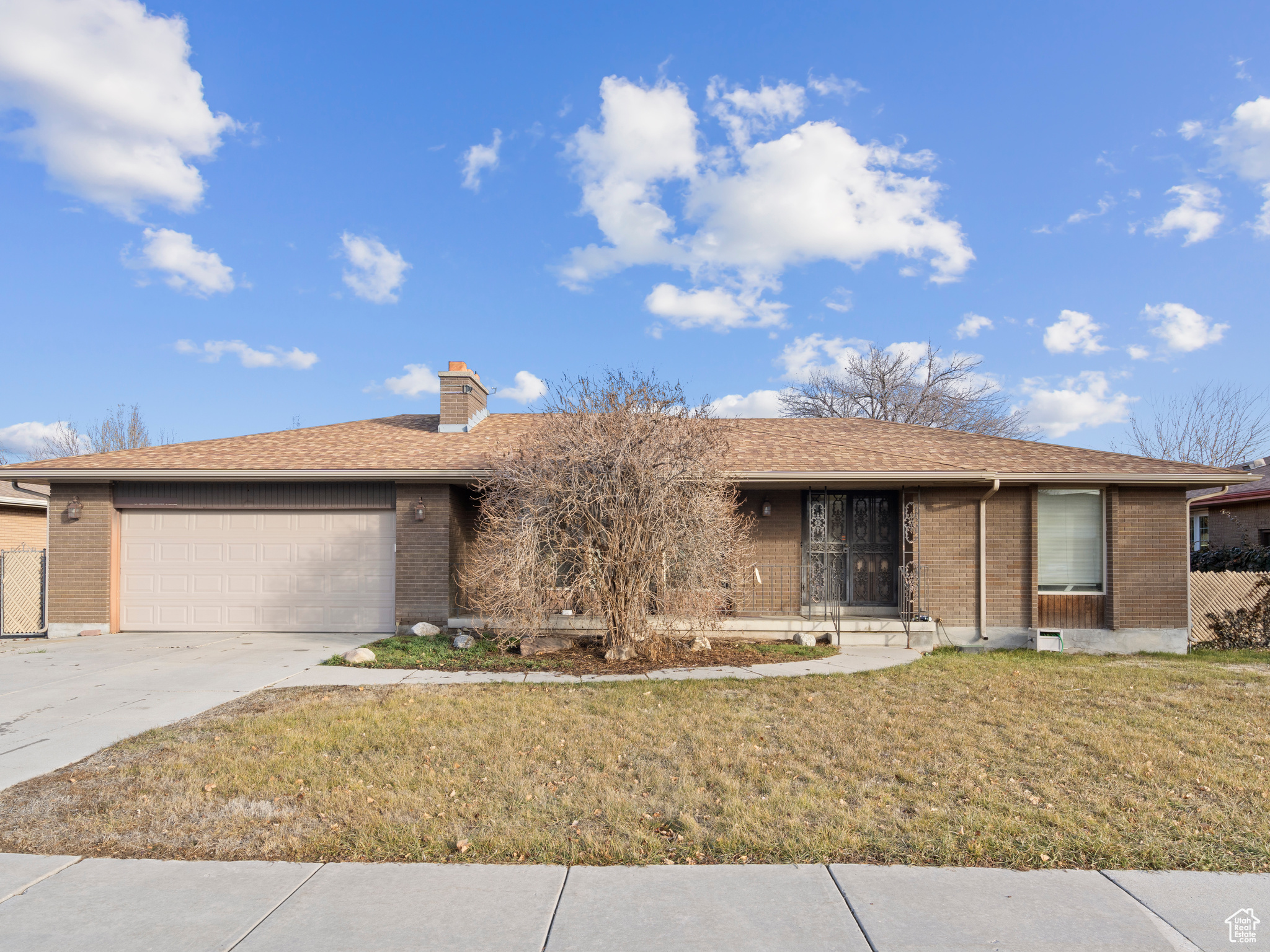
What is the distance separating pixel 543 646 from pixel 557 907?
21.4 ft

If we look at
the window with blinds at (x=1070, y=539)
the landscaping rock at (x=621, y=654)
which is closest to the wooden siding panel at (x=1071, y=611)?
the window with blinds at (x=1070, y=539)

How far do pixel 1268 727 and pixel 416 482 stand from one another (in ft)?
33.3

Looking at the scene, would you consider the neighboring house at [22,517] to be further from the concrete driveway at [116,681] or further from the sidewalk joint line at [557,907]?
the sidewalk joint line at [557,907]

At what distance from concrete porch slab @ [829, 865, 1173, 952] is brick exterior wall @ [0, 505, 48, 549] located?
19.6m

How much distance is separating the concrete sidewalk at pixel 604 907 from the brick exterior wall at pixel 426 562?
716cm

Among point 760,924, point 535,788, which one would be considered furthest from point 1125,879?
point 535,788

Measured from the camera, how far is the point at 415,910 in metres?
3.14

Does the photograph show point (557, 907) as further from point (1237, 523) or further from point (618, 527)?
point (1237, 523)

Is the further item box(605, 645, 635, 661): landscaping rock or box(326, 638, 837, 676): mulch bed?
box(605, 645, 635, 661): landscaping rock

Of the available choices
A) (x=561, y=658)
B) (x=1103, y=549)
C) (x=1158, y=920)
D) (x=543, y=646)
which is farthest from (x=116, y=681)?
(x=1103, y=549)

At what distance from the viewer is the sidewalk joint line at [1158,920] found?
288 centimetres

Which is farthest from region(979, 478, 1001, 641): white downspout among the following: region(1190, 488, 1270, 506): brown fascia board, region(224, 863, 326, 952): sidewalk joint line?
region(224, 863, 326, 952): sidewalk joint line

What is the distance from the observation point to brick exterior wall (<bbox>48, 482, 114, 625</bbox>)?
11.0 metres

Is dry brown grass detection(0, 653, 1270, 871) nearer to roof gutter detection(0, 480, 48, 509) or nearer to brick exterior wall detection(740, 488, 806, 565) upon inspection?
brick exterior wall detection(740, 488, 806, 565)
